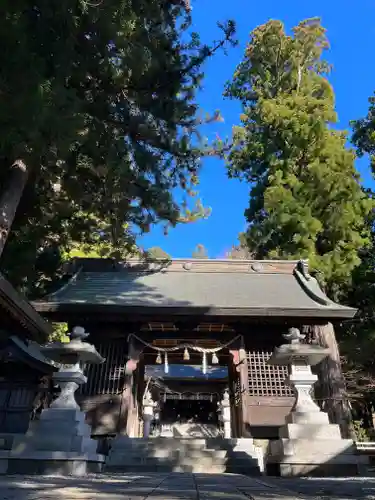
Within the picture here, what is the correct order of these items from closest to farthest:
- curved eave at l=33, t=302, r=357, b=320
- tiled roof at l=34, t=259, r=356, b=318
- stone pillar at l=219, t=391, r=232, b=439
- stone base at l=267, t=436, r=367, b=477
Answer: stone base at l=267, t=436, r=367, b=477 → curved eave at l=33, t=302, r=357, b=320 → tiled roof at l=34, t=259, r=356, b=318 → stone pillar at l=219, t=391, r=232, b=439

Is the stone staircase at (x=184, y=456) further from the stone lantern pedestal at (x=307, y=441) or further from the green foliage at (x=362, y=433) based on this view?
the green foliage at (x=362, y=433)

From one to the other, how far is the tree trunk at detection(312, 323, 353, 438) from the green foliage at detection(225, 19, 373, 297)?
2.10m

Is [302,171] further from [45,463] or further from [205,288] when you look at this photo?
[45,463]

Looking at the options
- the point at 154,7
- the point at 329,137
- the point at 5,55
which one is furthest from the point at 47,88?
the point at 329,137

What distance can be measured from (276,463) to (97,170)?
5818 mm

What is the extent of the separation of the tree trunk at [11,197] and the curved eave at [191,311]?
2.85 m

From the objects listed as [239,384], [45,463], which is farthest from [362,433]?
[45,463]

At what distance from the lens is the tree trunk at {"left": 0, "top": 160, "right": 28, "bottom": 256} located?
6.31m

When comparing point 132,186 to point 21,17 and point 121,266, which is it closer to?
point 21,17

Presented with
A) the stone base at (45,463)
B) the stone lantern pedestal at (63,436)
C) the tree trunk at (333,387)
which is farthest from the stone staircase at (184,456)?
the tree trunk at (333,387)

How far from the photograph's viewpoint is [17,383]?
10922 millimetres

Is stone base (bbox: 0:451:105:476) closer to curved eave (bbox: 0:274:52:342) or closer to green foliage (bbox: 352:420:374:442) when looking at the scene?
curved eave (bbox: 0:274:52:342)

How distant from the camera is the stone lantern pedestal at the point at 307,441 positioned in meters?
5.66

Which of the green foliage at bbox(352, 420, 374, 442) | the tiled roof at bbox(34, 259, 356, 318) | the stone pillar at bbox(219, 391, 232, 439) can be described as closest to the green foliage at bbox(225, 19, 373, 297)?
the tiled roof at bbox(34, 259, 356, 318)
